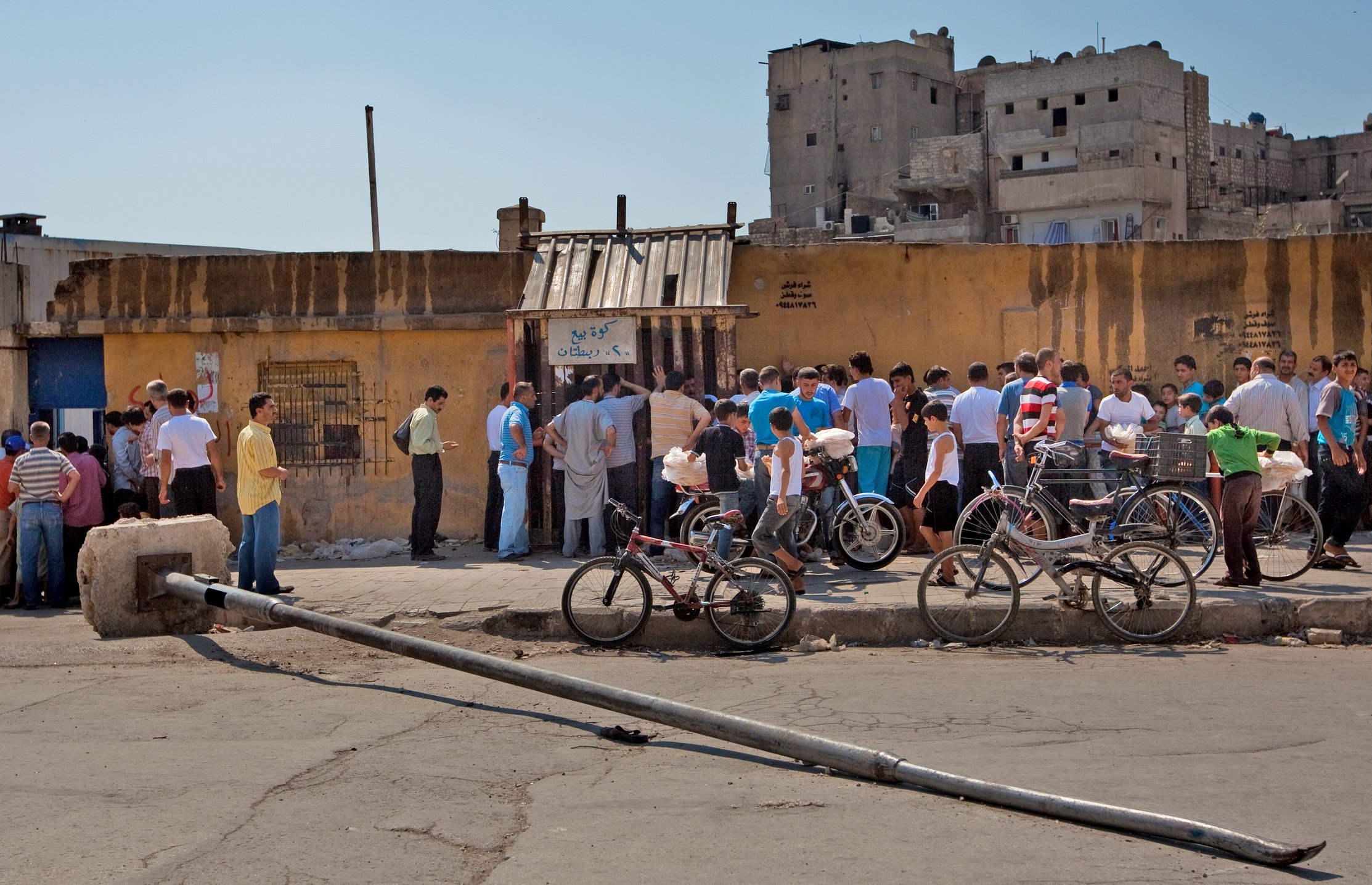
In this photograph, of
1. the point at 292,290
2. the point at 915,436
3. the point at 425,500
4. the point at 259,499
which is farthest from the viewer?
the point at 292,290

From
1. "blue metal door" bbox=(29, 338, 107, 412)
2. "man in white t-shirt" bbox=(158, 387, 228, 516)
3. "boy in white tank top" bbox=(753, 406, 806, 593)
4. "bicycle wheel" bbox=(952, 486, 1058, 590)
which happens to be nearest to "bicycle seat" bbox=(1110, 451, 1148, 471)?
"bicycle wheel" bbox=(952, 486, 1058, 590)

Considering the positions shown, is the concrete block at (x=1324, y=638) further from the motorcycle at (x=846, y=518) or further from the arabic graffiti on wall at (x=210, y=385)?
the arabic graffiti on wall at (x=210, y=385)

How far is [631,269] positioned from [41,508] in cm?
632

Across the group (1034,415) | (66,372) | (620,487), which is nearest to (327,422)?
(66,372)

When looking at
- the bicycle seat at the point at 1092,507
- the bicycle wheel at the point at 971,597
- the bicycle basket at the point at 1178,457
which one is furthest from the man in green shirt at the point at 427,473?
the bicycle basket at the point at 1178,457

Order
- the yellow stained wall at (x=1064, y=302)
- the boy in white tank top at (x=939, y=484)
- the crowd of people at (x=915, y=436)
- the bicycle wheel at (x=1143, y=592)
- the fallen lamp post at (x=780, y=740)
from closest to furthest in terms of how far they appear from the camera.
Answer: the fallen lamp post at (x=780, y=740)
the bicycle wheel at (x=1143, y=592)
the crowd of people at (x=915, y=436)
the boy in white tank top at (x=939, y=484)
the yellow stained wall at (x=1064, y=302)

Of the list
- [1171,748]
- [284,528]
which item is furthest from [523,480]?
[1171,748]

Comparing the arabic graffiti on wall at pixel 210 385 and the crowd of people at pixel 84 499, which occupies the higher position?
the arabic graffiti on wall at pixel 210 385

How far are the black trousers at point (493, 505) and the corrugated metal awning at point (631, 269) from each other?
1.72 metres

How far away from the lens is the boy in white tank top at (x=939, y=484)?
35.0 feet

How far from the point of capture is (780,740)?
19.4ft

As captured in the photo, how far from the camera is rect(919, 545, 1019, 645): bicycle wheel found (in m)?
8.88

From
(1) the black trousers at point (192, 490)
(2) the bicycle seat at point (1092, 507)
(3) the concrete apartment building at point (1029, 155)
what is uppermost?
(3) the concrete apartment building at point (1029, 155)

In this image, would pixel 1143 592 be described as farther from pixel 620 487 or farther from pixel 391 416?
pixel 391 416
